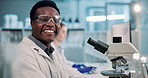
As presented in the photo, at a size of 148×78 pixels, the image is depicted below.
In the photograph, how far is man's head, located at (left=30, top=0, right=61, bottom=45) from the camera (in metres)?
1.34

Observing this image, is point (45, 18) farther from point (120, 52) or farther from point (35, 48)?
point (120, 52)

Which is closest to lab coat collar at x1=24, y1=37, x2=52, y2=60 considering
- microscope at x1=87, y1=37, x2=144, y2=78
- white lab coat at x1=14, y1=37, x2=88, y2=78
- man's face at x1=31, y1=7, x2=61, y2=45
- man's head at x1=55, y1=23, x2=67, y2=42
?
white lab coat at x1=14, y1=37, x2=88, y2=78

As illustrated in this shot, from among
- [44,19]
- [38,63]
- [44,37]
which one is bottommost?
[38,63]

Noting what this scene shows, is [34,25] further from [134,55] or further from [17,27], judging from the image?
[17,27]

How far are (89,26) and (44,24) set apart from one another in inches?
170

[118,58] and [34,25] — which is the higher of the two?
[34,25]

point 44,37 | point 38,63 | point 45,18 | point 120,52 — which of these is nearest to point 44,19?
point 45,18

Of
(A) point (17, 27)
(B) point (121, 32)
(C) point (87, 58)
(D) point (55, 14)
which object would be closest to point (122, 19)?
(C) point (87, 58)

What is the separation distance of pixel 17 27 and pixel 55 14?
273 cm

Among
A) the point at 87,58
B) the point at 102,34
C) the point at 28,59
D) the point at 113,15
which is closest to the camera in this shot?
the point at 28,59

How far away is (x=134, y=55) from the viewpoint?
120 cm

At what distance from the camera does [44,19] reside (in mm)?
1345

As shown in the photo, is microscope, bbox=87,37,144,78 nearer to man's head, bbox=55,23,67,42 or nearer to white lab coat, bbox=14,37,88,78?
white lab coat, bbox=14,37,88,78

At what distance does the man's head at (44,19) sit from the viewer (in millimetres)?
1341
